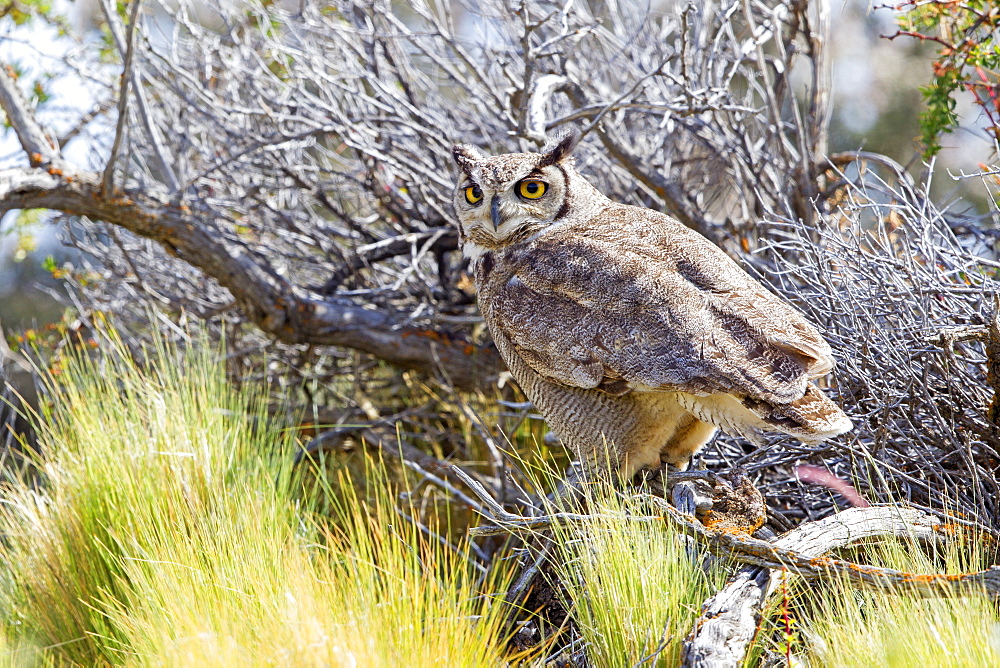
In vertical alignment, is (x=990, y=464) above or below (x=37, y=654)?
above

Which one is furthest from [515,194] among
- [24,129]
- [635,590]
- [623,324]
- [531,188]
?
[24,129]

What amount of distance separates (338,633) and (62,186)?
2676mm

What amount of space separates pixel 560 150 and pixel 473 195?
0.34 meters

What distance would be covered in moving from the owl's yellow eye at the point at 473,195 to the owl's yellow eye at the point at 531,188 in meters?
0.14

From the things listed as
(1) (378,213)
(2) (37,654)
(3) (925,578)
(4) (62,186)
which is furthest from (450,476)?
(3) (925,578)

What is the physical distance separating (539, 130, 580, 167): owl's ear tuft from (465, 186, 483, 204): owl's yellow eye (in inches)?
9.2

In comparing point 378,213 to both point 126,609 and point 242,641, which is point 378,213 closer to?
point 126,609

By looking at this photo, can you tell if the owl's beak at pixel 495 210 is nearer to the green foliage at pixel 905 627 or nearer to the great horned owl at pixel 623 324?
the great horned owl at pixel 623 324

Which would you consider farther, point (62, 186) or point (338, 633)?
point (62, 186)

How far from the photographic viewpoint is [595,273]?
2.58 meters

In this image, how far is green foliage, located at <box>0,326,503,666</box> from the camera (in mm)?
1972

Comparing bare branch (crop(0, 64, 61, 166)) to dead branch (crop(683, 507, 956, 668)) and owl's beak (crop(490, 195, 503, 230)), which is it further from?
dead branch (crop(683, 507, 956, 668))

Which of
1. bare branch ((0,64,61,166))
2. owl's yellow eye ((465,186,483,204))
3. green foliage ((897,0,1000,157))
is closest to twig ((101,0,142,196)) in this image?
bare branch ((0,64,61,166))

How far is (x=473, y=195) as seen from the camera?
287 centimetres
